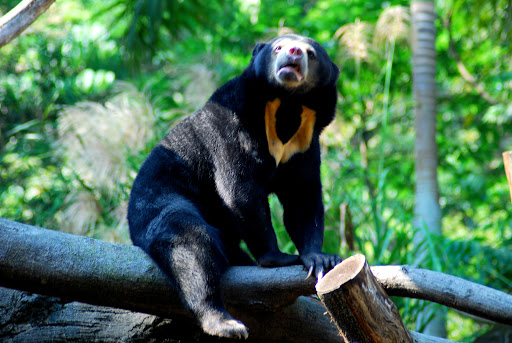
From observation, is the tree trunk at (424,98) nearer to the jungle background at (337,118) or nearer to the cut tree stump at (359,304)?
the jungle background at (337,118)

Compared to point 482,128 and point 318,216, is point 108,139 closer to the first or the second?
point 318,216

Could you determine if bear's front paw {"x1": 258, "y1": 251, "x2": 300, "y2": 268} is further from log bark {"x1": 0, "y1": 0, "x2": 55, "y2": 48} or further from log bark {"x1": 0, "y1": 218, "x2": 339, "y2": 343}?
log bark {"x1": 0, "y1": 0, "x2": 55, "y2": 48}

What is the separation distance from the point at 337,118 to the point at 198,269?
3.82 meters

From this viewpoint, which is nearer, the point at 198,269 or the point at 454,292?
the point at 454,292

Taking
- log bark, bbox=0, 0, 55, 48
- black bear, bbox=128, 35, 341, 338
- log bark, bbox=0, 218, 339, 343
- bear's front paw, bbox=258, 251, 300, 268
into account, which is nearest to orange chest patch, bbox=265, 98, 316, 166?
black bear, bbox=128, 35, 341, 338

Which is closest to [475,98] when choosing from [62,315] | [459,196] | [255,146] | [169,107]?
[459,196]

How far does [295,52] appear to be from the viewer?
Answer: 2.84 meters

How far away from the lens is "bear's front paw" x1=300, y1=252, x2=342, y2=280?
7.62 feet

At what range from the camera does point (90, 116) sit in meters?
5.80

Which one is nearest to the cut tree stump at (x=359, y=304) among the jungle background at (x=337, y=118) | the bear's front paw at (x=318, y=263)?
the bear's front paw at (x=318, y=263)

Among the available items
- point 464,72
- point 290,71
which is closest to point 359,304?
point 290,71

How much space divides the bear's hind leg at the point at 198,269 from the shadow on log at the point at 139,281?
0.29ft

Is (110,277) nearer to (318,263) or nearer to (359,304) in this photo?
(318,263)

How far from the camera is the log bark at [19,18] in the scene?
102 inches
